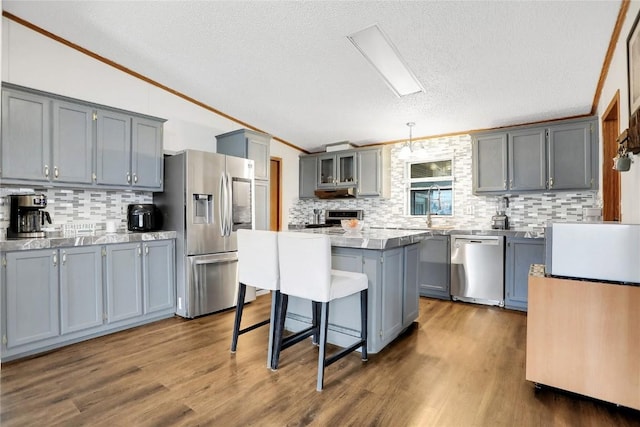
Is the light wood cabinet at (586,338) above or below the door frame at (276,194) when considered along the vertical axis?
below

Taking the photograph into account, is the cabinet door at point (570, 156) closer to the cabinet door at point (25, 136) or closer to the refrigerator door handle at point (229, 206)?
the refrigerator door handle at point (229, 206)

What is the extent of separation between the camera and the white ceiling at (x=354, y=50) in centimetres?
266

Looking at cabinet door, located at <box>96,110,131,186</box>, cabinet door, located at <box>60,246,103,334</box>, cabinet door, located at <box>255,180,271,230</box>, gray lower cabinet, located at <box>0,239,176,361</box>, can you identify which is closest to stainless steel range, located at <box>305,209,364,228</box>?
cabinet door, located at <box>255,180,271,230</box>

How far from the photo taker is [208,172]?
12.7ft

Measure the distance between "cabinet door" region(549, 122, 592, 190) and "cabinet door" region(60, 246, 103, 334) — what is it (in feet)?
16.0

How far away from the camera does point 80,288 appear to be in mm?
3074

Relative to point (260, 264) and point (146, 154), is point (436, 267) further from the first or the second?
point (146, 154)

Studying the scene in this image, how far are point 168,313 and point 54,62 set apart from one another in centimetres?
274

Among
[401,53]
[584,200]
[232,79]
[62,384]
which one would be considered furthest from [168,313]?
[584,200]

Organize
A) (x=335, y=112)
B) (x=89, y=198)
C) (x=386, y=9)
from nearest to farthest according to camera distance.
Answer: (x=386, y=9) < (x=89, y=198) < (x=335, y=112)

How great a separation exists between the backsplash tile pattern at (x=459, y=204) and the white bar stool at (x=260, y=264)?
9.77ft

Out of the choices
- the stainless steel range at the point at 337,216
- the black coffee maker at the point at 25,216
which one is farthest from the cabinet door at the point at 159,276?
the stainless steel range at the point at 337,216

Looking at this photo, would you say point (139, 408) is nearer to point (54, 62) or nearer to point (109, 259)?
point (109, 259)

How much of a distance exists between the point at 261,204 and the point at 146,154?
159cm
